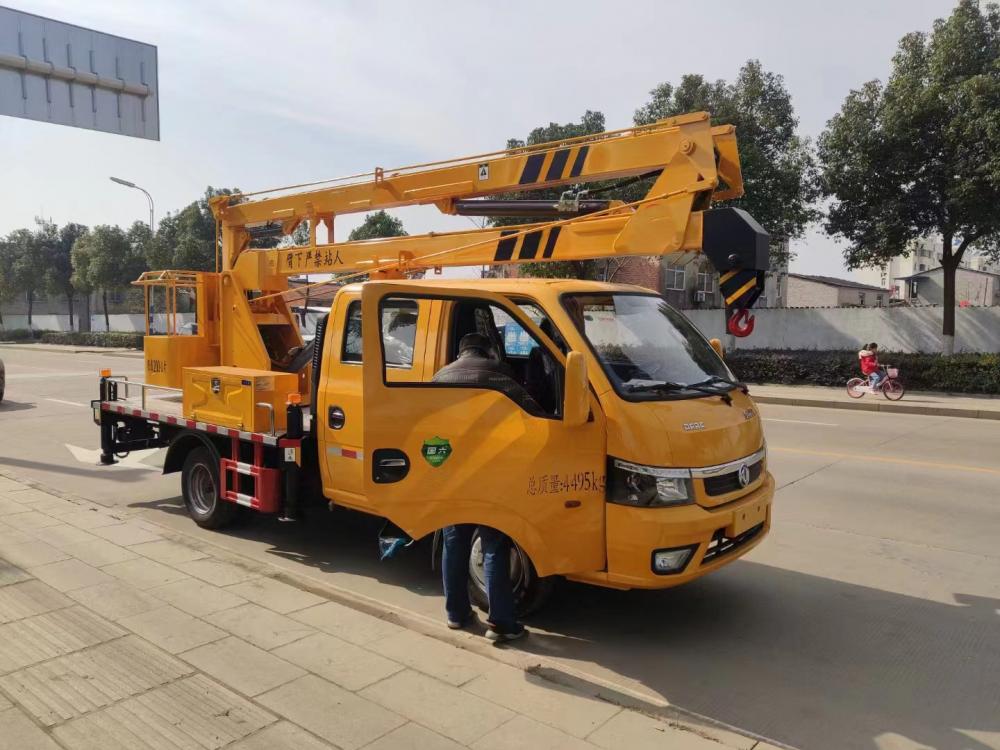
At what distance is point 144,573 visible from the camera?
211 inches

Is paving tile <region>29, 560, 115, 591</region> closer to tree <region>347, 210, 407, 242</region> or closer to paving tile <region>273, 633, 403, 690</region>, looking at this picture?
paving tile <region>273, 633, 403, 690</region>

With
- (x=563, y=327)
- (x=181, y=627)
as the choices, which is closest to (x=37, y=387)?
(x=181, y=627)

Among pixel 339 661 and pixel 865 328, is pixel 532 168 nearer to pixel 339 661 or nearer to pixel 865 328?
pixel 339 661

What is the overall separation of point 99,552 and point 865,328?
78.3 ft

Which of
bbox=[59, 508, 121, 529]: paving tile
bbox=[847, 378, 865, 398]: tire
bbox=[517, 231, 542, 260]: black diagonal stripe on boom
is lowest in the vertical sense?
bbox=[59, 508, 121, 529]: paving tile

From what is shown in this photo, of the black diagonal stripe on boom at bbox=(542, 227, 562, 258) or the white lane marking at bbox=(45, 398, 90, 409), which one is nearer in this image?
the black diagonal stripe on boom at bbox=(542, 227, 562, 258)

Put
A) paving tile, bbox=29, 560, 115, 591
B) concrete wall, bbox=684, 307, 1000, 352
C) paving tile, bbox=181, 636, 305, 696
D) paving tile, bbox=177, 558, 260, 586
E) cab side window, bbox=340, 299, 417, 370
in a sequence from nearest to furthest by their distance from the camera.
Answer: paving tile, bbox=181, 636, 305, 696 → cab side window, bbox=340, 299, 417, 370 → paving tile, bbox=29, 560, 115, 591 → paving tile, bbox=177, 558, 260, 586 → concrete wall, bbox=684, 307, 1000, 352

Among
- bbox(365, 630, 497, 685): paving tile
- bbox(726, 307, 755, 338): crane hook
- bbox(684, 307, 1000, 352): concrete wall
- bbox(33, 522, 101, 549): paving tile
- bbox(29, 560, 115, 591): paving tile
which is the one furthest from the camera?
bbox(684, 307, 1000, 352): concrete wall

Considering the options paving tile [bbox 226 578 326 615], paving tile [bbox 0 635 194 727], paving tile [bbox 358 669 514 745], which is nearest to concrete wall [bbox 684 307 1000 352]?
paving tile [bbox 226 578 326 615]

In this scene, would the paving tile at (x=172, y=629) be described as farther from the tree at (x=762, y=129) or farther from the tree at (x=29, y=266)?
the tree at (x=29, y=266)

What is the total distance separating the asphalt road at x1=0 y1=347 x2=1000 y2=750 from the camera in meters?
3.62

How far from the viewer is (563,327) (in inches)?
172

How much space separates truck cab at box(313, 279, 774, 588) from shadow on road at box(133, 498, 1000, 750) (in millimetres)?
531

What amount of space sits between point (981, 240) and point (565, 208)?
19.9 meters
